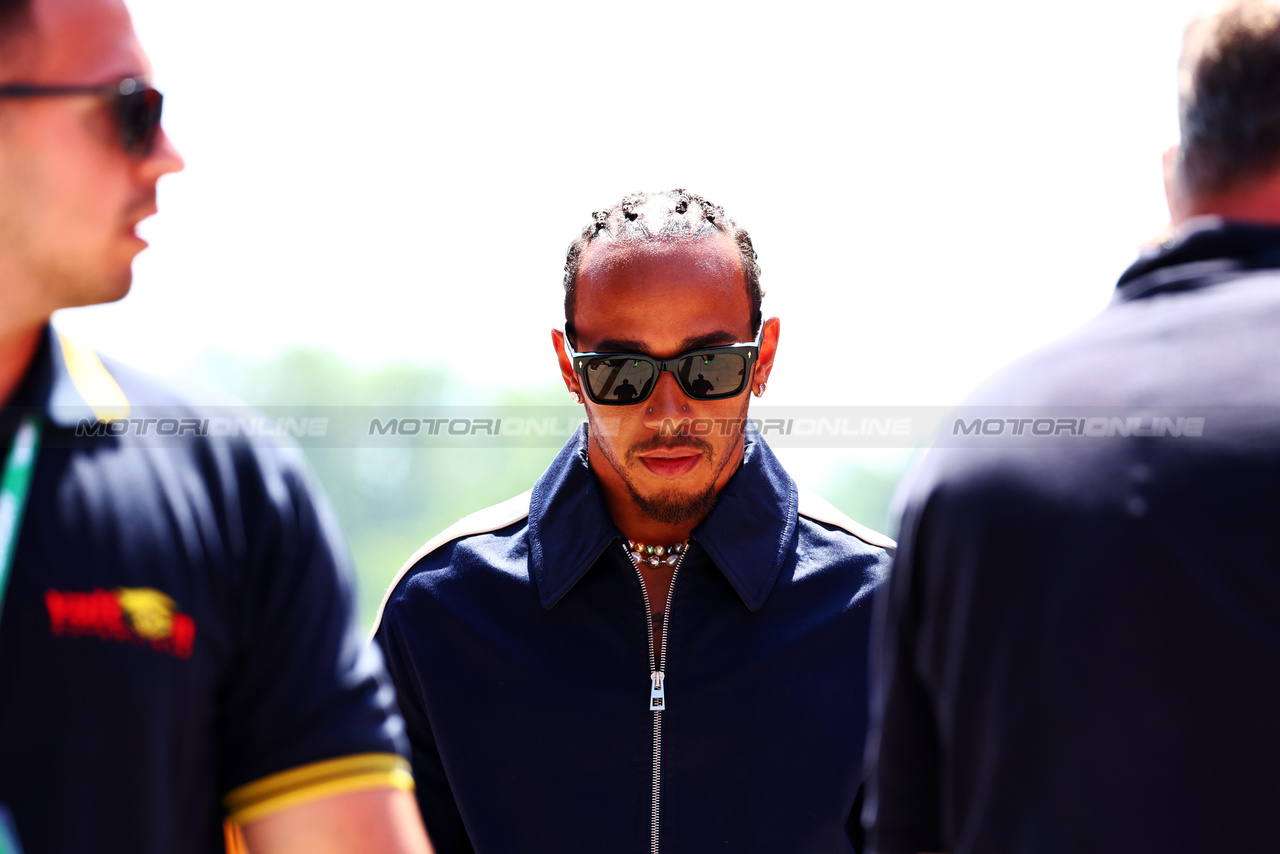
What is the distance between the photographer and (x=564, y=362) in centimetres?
384

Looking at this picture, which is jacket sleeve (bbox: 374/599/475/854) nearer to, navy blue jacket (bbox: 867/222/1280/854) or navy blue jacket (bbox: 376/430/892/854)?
navy blue jacket (bbox: 376/430/892/854)

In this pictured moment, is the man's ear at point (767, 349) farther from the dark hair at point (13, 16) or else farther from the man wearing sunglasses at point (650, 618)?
the dark hair at point (13, 16)

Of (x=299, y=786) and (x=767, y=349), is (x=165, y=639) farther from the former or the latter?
(x=767, y=349)

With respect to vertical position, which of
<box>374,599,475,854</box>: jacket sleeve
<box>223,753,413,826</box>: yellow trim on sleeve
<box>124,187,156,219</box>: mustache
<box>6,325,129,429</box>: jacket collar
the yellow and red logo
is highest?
<box>124,187,156,219</box>: mustache

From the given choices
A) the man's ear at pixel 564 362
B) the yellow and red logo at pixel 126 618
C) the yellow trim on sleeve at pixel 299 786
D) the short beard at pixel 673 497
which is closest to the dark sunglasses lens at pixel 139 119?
the yellow and red logo at pixel 126 618

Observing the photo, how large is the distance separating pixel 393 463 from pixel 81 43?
61.7 meters

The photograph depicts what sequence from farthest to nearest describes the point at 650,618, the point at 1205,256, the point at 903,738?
the point at 650,618, the point at 903,738, the point at 1205,256

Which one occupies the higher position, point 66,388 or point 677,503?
point 66,388

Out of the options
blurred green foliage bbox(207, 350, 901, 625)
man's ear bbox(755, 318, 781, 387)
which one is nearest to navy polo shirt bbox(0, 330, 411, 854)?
man's ear bbox(755, 318, 781, 387)

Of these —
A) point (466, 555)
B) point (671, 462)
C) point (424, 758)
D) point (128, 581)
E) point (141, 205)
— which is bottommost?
point (424, 758)

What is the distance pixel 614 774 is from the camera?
125 inches

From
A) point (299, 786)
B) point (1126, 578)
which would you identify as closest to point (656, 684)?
point (299, 786)

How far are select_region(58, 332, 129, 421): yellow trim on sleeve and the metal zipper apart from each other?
5.31ft

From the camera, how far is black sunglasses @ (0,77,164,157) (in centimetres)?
192
